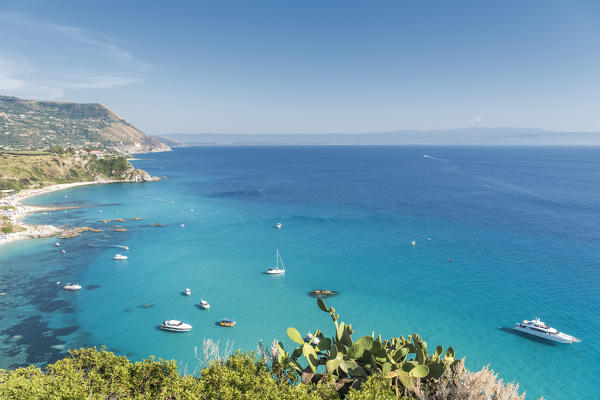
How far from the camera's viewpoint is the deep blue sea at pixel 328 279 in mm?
41094

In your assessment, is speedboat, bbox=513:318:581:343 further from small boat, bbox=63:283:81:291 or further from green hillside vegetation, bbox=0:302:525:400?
small boat, bbox=63:283:81:291

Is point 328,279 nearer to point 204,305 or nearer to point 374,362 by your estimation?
point 204,305

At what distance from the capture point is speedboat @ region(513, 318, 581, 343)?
134 feet

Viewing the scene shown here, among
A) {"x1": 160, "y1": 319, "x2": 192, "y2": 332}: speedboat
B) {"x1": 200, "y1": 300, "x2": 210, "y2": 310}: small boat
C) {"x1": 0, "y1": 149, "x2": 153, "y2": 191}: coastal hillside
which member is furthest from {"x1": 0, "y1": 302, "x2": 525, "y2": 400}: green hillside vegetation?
{"x1": 0, "y1": 149, "x2": 153, "y2": 191}: coastal hillside

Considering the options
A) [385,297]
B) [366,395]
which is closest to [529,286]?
[385,297]

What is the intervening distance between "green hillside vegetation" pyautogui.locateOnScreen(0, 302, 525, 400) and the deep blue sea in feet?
61.8

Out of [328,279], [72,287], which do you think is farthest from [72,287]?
[328,279]

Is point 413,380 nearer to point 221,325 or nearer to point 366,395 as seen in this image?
point 366,395

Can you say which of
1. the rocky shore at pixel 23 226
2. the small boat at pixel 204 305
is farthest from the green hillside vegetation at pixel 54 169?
the small boat at pixel 204 305

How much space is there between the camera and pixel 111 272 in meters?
62.9

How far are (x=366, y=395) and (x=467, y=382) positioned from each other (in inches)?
213

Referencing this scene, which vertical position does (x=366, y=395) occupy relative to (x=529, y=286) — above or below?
above

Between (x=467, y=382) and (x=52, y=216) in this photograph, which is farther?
(x=52, y=216)

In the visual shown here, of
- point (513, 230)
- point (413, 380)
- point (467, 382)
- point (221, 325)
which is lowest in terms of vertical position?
point (221, 325)
